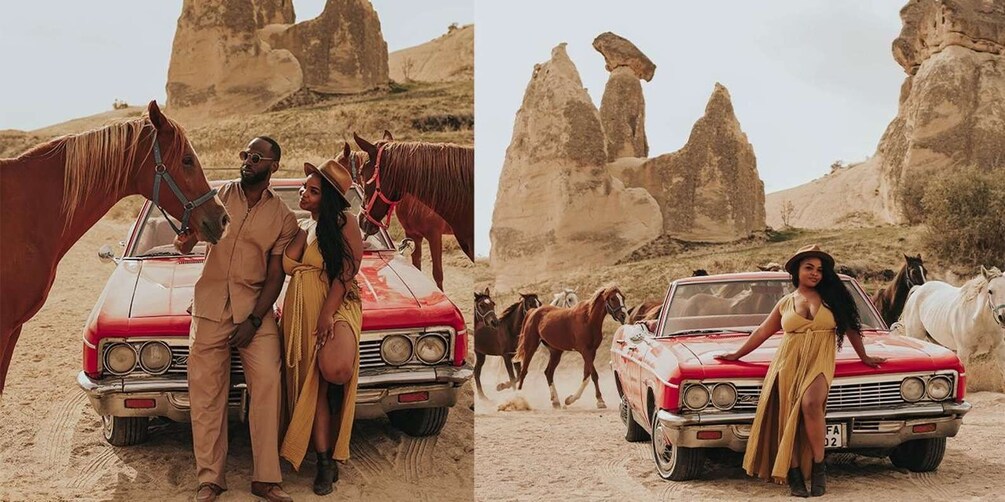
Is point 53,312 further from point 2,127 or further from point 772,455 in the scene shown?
point 772,455

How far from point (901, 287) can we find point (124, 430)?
9.38 m

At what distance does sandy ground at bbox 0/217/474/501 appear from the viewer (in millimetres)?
5148

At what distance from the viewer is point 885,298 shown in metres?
12.0

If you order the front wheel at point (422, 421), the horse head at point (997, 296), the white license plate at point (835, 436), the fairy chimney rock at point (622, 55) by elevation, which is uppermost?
the fairy chimney rock at point (622, 55)

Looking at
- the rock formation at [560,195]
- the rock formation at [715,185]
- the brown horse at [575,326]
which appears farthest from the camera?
the rock formation at [715,185]

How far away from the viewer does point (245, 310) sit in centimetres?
484

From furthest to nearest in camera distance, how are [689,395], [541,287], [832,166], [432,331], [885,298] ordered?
[832,166], [541,287], [885,298], [689,395], [432,331]

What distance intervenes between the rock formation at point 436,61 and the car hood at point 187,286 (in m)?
12.7

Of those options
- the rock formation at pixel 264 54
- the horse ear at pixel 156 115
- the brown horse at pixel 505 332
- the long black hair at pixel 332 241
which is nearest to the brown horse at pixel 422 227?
the long black hair at pixel 332 241

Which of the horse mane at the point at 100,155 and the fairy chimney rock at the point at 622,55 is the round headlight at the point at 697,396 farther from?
the fairy chimney rock at the point at 622,55

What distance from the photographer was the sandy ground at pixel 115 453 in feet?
16.9

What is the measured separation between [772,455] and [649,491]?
0.77 meters

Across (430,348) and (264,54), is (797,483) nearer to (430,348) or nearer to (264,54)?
(430,348)

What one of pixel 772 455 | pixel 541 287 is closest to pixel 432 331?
pixel 772 455
